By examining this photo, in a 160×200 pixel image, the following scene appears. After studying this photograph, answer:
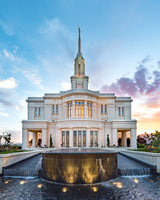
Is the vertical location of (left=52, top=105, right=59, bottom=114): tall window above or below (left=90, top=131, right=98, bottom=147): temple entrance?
above

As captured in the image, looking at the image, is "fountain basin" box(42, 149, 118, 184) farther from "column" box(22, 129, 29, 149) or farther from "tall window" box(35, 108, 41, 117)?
"tall window" box(35, 108, 41, 117)

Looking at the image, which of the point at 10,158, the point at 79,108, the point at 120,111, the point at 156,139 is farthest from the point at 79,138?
the point at 10,158

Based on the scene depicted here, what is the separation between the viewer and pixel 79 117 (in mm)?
33906

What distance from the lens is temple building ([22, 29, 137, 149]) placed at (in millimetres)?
30297

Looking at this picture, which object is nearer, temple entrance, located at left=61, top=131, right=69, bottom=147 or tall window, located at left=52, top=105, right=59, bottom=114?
temple entrance, located at left=61, top=131, right=69, bottom=147

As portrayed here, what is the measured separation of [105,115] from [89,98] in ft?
20.2

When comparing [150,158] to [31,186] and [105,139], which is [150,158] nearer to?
[31,186]

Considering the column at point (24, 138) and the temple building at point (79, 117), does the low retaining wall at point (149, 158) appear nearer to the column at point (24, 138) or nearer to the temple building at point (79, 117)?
the temple building at point (79, 117)

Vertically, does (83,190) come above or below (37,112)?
below

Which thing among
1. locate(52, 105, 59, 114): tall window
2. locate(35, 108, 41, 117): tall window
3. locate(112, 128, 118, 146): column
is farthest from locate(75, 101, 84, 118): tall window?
locate(35, 108, 41, 117): tall window

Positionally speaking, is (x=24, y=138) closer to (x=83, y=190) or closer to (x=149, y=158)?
(x=149, y=158)

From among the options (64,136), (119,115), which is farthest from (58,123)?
(119,115)

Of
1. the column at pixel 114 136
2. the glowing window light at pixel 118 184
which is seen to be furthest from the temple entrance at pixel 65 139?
the glowing window light at pixel 118 184

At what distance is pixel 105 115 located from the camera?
37781 mm
